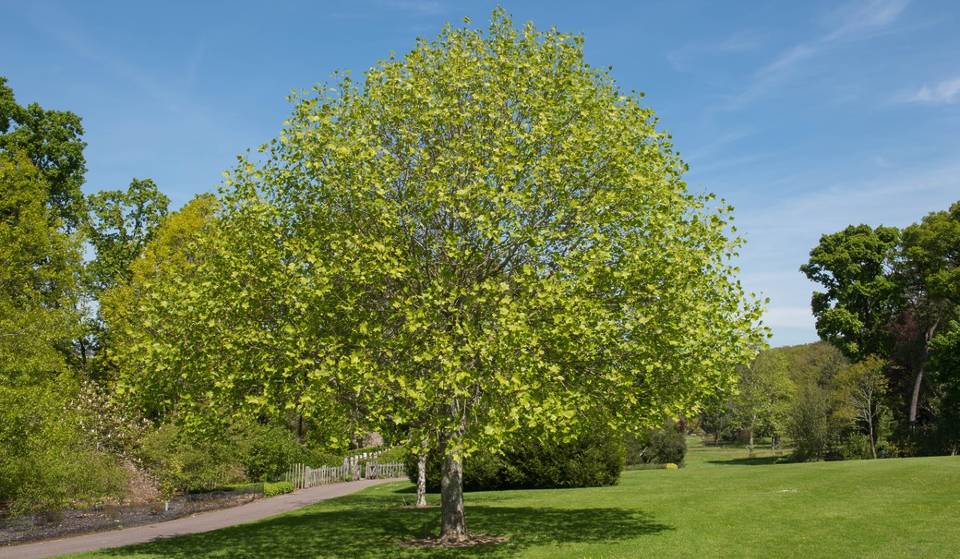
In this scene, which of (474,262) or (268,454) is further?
(268,454)

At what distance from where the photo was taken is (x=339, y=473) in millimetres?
51625

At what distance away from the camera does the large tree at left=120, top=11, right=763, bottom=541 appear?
15.2 meters

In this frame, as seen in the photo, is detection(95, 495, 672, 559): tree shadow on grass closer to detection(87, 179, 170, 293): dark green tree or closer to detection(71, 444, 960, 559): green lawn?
detection(71, 444, 960, 559): green lawn

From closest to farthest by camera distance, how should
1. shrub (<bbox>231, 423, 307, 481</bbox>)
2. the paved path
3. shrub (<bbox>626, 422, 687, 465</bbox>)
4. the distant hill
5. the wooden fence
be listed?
the paved path < the wooden fence < shrub (<bbox>231, 423, 307, 481</bbox>) < shrub (<bbox>626, 422, 687, 465</bbox>) < the distant hill

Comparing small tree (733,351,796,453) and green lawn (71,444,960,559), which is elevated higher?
small tree (733,351,796,453)

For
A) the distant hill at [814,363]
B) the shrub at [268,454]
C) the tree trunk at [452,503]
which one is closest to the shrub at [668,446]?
the distant hill at [814,363]

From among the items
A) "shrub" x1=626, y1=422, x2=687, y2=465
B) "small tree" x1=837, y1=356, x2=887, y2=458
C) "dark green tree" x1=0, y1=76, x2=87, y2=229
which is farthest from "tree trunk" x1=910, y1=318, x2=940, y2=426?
"dark green tree" x1=0, y1=76, x2=87, y2=229

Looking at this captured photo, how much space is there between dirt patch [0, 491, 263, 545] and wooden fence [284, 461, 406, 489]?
33.9 ft

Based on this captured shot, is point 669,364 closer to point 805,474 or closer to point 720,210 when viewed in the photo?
point 720,210

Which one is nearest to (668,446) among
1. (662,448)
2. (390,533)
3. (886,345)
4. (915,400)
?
(662,448)

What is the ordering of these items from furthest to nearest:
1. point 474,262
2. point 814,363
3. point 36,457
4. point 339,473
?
1. point 814,363
2. point 339,473
3. point 36,457
4. point 474,262

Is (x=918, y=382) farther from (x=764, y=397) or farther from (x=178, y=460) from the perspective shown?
(x=178, y=460)

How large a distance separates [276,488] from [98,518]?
12436mm

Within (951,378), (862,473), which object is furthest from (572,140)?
(951,378)
